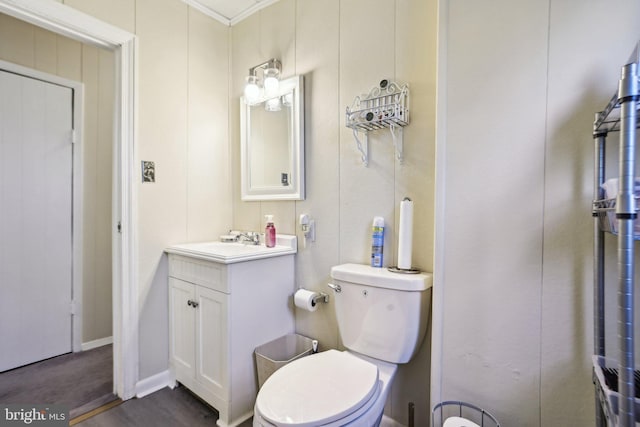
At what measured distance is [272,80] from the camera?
180 centimetres

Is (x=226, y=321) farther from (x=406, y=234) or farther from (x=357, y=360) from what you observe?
(x=406, y=234)

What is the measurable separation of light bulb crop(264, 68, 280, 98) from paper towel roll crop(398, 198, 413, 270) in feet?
3.46

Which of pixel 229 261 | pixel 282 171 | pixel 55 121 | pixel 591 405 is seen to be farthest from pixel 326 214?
pixel 55 121

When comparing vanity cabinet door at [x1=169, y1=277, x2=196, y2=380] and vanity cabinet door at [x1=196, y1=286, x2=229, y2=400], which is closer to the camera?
vanity cabinet door at [x1=196, y1=286, x2=229, y2=400]

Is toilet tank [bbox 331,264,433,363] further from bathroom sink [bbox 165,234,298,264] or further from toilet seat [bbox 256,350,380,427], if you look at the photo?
bathroom sink [bbox 165,234,298,264]

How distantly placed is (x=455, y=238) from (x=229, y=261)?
0.98 m

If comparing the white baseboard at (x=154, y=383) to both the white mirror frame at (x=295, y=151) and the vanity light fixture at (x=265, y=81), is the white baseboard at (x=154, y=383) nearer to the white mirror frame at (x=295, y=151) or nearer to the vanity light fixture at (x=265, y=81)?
the white mirror frame at (x=295, y=151)

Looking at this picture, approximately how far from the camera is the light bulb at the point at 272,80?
1.81m

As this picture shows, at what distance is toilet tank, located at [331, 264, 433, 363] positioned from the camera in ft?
3.94

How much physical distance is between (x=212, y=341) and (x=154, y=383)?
60 cm

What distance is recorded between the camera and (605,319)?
2.83 feet

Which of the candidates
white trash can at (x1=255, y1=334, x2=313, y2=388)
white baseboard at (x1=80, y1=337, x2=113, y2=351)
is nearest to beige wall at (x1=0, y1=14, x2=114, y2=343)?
white baseboard at (x1=80, y1=337, x2=113, y2=351)

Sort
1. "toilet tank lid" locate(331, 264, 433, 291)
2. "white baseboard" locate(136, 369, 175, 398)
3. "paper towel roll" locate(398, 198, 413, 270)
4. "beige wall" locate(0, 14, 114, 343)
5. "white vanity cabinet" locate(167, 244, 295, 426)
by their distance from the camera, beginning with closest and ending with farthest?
1. "toilet tank lid" locate(331, 264, 433, 291)
2. "paper towel roll" locate(398, 198, 413, 270)
3. "white vanity cabinet" locate(167, 244, 295, 426)
4. "white baseboard" locate(136, 369, 175, 398)
5. "beige wall" locate(0, 14, 114, 343)

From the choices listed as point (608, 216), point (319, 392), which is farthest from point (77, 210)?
point (608, 216)
